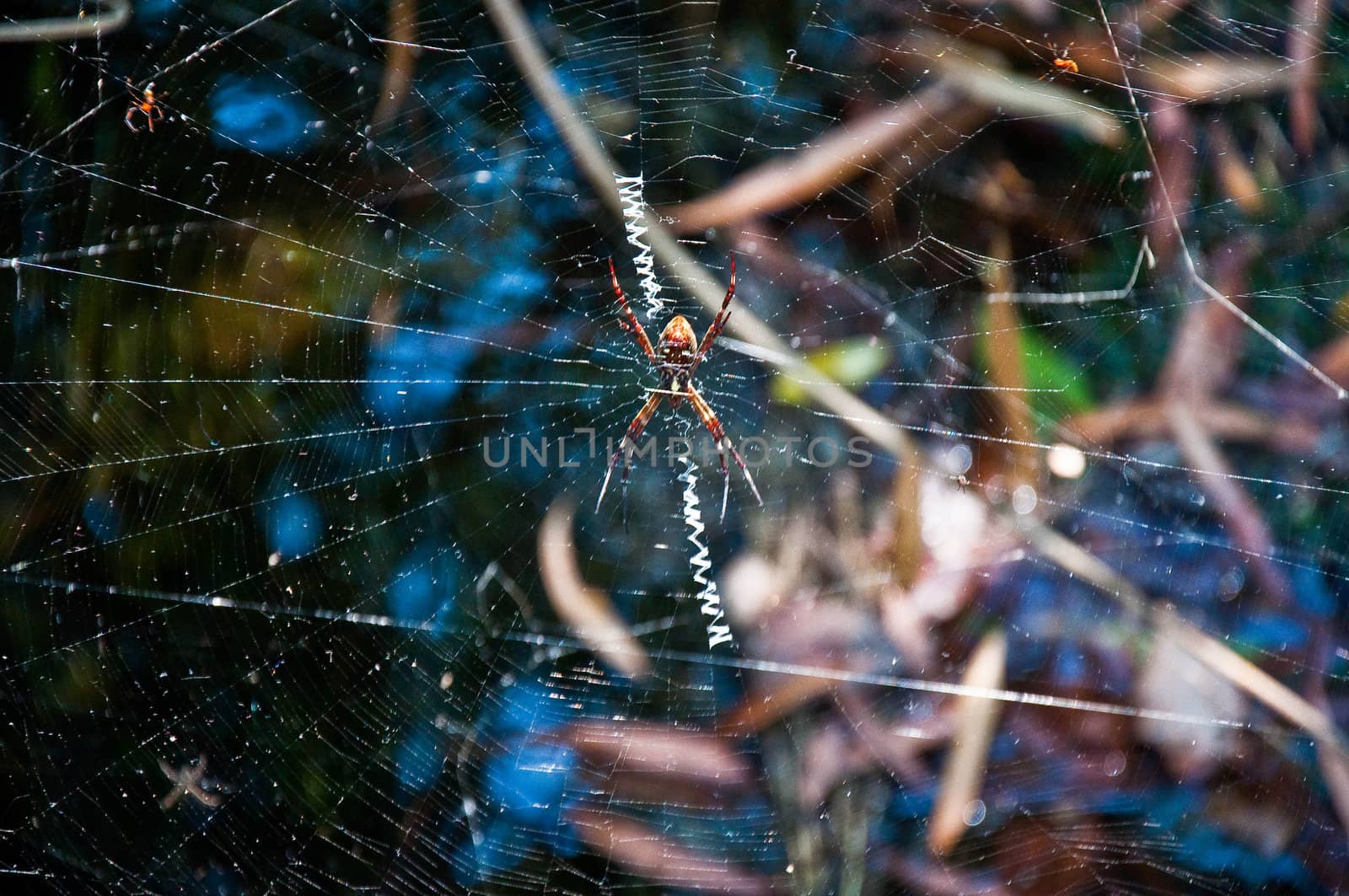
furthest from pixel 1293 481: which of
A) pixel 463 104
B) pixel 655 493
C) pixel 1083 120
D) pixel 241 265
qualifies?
pixel 241 265

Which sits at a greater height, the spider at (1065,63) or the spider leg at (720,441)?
the spider at (1065,63)

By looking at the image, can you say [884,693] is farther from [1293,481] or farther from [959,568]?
[1293,481]

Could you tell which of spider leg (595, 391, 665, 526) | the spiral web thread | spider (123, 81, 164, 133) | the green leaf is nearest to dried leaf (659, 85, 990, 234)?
the spiral web thread

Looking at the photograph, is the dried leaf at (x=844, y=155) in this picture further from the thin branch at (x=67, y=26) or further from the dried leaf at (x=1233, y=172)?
the thin branch at (x=67, y=26)

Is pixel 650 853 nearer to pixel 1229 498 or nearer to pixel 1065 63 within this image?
pixel 1229 498

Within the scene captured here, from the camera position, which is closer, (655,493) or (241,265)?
A: (241,265)

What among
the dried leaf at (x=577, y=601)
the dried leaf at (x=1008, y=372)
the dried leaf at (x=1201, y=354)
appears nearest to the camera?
the dried leaf at (x=1008, y=372)

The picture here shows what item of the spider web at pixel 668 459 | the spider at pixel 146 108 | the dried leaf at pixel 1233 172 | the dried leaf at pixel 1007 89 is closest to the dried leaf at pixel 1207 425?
the spider web at pixel 668 459

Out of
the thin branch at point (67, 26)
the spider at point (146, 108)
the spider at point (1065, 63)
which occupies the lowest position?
the spider at point (1065, 63)
